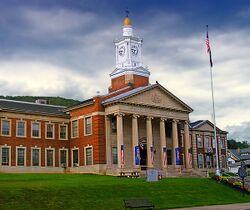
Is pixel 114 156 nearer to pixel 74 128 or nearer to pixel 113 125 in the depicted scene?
pixel 113 125

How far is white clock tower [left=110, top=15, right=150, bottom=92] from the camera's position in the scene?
75.8 m

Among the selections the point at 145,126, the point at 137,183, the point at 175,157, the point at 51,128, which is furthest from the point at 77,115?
the point at 137,183

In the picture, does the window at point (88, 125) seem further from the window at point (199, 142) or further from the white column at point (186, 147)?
the window at point (199, 142)

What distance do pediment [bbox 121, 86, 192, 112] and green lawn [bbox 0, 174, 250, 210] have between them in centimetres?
1604

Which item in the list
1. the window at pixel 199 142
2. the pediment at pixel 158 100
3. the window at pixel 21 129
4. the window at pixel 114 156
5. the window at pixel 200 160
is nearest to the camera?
the window at pixel 21 129

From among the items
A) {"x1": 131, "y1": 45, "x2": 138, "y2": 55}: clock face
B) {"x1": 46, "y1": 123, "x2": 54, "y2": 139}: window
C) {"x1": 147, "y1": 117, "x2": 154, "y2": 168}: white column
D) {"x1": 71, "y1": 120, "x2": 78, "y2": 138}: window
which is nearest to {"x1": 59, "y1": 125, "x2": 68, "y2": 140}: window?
{"x1": 71, "y1": 120, "x2": 78, "y2": 138}: window

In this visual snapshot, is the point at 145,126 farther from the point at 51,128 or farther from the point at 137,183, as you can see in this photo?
the point at 137,183

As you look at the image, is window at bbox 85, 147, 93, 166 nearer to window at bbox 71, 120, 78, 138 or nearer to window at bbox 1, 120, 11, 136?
window at bbox 71, 120, 78, 138

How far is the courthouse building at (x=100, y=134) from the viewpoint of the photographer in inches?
2383

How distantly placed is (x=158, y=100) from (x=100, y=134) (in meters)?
9.76

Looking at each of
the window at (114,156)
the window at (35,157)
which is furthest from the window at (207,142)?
the window at (35,157)

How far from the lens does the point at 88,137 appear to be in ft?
206

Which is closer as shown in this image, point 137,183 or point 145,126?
point 137,183

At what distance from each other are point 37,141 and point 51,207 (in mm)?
32604
